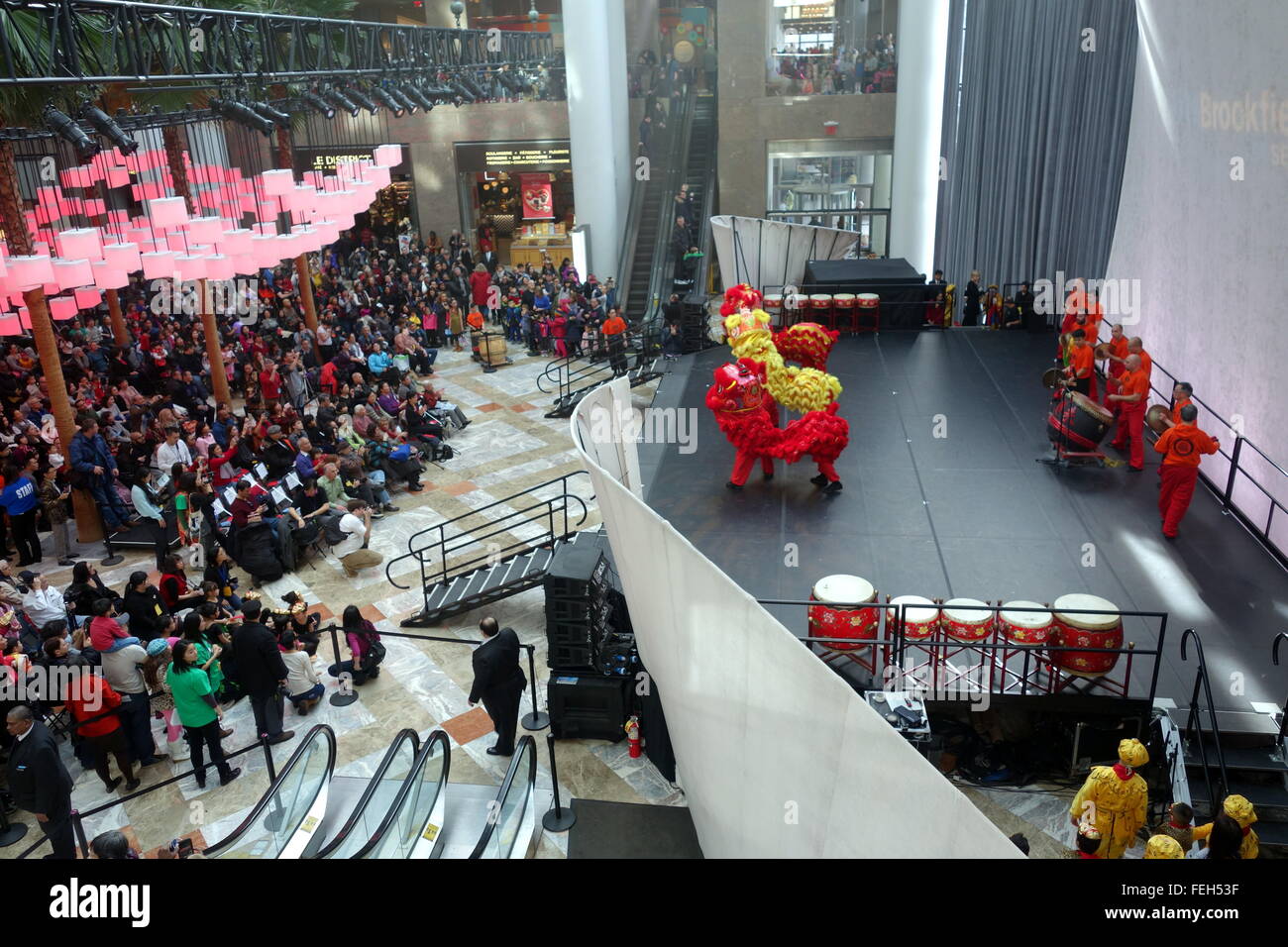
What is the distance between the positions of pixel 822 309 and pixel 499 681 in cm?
1090

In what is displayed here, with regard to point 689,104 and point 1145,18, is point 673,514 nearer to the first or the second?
point 1145,18

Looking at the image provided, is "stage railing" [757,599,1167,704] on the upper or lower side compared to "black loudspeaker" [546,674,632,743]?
upper

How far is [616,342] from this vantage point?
1905 cm

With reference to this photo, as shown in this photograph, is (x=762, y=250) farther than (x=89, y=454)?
Yes

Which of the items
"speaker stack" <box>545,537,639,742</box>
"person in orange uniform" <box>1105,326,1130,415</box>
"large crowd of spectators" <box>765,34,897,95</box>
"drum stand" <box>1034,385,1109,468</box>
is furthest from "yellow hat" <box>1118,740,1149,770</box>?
"large crowd of spectators" <box>765,34,897,95</box>

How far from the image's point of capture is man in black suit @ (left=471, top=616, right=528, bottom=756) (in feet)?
26.0

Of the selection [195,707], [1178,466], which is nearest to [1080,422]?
[1178,466]

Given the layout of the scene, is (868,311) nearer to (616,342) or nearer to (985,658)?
(616,342)

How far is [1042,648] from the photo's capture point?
282 inches

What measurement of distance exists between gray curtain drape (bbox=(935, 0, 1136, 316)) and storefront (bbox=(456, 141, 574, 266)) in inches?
448

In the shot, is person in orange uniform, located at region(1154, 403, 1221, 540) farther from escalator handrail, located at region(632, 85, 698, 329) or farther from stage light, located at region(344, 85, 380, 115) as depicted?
escalator handrail, located at region(632, 85, 698, 329)

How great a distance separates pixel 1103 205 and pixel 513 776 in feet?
41.5

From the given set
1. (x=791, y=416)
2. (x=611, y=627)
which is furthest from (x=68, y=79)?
(x=791, y=416)

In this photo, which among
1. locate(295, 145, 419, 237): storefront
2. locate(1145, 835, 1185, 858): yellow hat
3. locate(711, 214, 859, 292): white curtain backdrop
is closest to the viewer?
locate(1145, 835, 1185, 858): yellow hat
